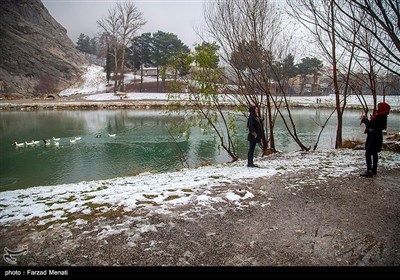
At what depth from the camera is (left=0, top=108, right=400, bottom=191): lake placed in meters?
12.5

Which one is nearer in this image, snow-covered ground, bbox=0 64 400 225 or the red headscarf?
snow-covered ground, bbox=0 64 400 225

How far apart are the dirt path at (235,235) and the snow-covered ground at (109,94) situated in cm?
3596

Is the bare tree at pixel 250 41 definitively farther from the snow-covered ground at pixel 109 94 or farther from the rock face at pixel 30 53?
the rock face at pixel 30 53

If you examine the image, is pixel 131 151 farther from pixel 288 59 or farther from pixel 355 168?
pixel 355 168

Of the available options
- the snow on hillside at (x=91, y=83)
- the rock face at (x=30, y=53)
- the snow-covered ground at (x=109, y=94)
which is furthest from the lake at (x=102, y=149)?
the snow on hillside at (x=91, y=83)

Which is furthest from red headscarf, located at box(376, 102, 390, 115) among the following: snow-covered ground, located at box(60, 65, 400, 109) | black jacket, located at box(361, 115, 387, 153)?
snow-covered ground, located at box(60, 65, 400, 109)

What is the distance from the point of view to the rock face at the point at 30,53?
49500 millimetres

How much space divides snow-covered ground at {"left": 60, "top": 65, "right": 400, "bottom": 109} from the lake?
18.1 meters

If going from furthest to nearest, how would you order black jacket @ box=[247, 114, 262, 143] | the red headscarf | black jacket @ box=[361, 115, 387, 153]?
1. black jacket @ box=[247, 114, 262, 143]
2. black jacket @ box=[361, 115, 387, 153]
3. the red headscarf

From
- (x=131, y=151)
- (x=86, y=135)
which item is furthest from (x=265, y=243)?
(x=86, y=135)

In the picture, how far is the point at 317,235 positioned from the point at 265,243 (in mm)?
922

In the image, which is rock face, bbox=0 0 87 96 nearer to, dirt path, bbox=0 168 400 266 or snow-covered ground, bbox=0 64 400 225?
snow-covered ground, bbox=0 64 400 225

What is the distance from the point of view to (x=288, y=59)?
12.7 meters

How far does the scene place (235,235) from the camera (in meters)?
4.04
